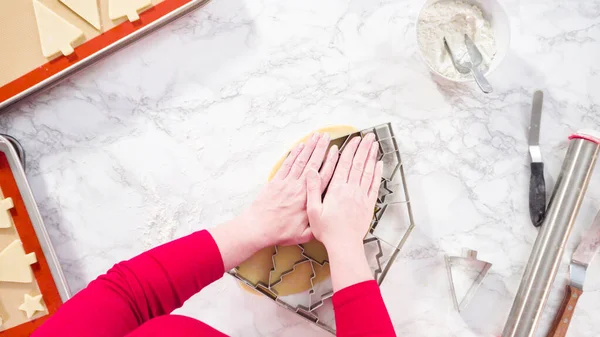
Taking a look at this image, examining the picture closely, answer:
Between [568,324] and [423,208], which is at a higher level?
[423,208]

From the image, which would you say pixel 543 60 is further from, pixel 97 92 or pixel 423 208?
pixel 97 92

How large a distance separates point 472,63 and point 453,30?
0.22 ft

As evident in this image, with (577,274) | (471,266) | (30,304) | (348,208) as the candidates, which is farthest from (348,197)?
(30,304)

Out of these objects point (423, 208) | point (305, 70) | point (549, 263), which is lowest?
point (549, 263)

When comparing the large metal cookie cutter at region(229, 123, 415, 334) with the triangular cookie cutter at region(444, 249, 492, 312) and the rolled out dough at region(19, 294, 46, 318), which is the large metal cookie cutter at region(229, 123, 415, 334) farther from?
the rolled out dough at region(19, 294, 46, 318)

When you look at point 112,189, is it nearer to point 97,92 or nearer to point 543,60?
point 97,92

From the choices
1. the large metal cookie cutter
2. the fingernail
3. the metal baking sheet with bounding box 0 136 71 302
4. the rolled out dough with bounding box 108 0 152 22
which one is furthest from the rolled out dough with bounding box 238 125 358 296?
the rolled out dough with bounding box 108 0 152 22

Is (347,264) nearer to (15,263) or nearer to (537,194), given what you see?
(537,194)

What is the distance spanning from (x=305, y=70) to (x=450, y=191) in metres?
0.32

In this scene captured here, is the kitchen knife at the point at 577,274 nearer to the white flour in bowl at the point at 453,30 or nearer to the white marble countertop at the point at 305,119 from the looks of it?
the white marble countertop at the point at 305,119

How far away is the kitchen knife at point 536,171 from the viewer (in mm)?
730

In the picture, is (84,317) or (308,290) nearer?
(84,317)

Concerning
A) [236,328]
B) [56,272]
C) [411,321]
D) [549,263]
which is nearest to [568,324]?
[549,263]

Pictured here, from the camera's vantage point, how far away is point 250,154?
76cm
